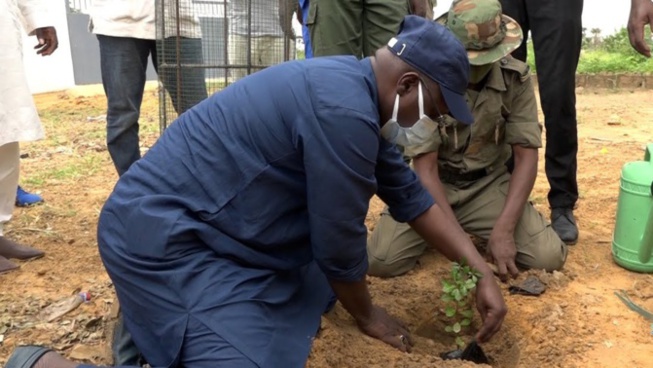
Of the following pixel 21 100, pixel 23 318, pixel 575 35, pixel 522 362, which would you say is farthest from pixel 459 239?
pixel 21 100

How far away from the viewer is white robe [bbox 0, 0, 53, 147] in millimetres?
3383

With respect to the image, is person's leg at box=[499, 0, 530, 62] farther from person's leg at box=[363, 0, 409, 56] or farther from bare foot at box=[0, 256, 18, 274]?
bare foot at box=[0, 256, 18, 274]

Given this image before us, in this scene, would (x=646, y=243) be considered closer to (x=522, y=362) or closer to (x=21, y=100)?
(x=522, y=362)

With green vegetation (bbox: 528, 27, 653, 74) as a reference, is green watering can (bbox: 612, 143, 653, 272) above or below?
above

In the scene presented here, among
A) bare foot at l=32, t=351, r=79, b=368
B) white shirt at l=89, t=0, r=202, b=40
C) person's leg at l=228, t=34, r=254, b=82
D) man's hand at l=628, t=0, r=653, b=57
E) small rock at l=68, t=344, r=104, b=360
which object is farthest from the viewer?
person's leg at l=228, t=34, r=254, b=82

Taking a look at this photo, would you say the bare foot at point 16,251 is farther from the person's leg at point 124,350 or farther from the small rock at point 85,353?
the person's leg at point 124,350

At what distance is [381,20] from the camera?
12.2 feet

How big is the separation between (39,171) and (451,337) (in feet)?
13.9

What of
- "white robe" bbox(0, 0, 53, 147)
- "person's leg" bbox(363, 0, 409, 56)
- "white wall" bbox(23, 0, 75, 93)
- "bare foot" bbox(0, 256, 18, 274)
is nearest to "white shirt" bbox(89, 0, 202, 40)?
"white robe" bbox(0, 0, 53, 147)

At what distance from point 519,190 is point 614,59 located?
8.50 metres

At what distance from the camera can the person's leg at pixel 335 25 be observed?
11.8 feet

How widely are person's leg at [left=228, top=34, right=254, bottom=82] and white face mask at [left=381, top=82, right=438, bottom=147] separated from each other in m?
3.01

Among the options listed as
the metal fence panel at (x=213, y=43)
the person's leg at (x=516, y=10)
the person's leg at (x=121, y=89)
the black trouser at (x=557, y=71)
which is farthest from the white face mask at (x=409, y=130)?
the metal fence panel at (x=213, y=43)

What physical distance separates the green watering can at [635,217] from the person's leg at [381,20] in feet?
4.83
